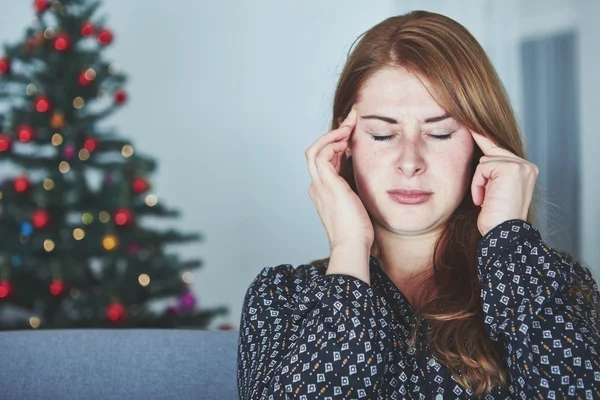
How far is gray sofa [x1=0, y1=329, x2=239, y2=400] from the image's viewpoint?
1.62 m

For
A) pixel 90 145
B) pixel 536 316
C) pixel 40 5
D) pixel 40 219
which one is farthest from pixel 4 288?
pixel 536 316

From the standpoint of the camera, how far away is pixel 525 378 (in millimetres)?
1236

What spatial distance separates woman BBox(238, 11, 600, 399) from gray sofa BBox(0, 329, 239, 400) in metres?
0.26

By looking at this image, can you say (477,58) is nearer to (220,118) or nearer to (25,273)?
(25,273)

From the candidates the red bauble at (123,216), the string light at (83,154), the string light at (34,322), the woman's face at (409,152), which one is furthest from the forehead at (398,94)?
the string light at (34,322)

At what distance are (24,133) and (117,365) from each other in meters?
1.64

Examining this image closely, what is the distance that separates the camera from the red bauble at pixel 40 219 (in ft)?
9.86

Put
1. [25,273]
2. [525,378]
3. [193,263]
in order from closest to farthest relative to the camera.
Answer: [525,378] < [25,273] < [193,263]

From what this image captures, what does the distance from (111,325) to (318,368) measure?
1.95 metres

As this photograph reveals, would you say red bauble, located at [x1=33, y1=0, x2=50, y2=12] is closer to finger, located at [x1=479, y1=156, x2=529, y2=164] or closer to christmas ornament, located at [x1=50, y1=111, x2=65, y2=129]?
christmas ornament, located at [x1=50, y1=111, x2=65, y2=129]

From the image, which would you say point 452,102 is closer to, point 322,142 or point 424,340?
point 322,142

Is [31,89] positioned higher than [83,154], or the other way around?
[31,89]

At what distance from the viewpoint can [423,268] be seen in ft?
5.26

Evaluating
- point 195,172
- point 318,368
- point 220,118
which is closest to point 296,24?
point 220,118
